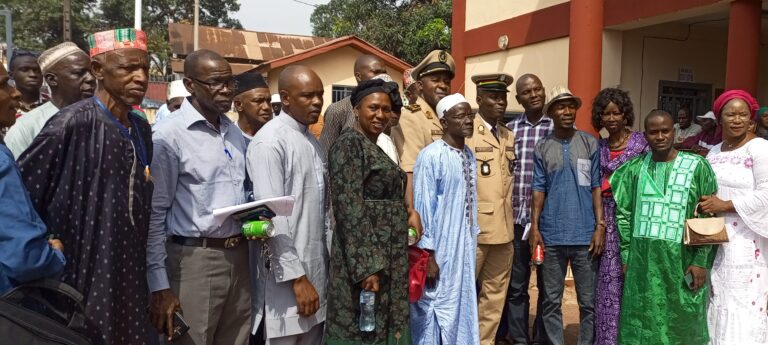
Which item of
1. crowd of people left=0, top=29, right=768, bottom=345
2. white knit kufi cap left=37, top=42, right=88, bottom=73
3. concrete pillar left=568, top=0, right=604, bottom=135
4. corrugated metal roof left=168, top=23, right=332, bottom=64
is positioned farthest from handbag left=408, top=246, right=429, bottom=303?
corrugated metal roof left=168, top=23, right=332, bottom=64

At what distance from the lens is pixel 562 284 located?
4.69 metres

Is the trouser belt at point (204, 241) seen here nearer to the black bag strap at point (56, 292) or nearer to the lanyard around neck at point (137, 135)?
the lanyard around neck at point (137, 135)

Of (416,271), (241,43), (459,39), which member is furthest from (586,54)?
(241,43)

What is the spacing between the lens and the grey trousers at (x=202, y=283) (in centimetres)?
299

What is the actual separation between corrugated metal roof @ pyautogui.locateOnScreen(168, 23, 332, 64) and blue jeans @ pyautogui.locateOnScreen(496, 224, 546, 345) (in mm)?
16963

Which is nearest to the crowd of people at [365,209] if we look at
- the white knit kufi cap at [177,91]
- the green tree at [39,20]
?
the white knit kufi cap at [177,91]

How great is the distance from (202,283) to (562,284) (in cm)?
282

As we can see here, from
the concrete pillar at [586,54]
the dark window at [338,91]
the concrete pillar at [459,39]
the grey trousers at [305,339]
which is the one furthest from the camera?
the dark window at [338,91]

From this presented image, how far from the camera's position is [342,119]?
14.6ft

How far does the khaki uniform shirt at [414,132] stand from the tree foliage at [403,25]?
53.1ft

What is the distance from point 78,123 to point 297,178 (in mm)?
1105

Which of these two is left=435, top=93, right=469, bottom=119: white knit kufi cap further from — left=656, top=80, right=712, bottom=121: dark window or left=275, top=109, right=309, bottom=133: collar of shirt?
left=656, top=80, right=712, bottom=121: dark window

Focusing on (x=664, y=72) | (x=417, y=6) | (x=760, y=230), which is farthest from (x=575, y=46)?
(x=417, y=6)

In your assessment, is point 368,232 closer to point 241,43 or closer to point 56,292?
point 56,292
